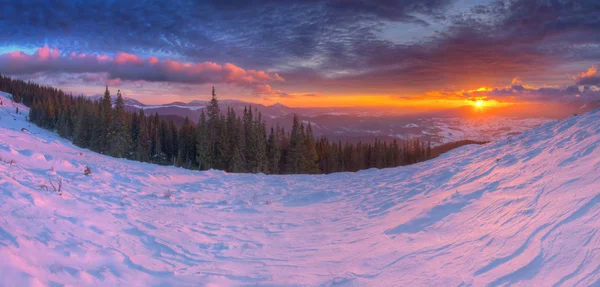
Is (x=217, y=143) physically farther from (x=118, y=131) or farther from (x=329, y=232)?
(x=329, y=232)

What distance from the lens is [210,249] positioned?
675 centimetres

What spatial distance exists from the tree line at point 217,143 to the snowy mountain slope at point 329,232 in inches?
1283

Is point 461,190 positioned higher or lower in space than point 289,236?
higher

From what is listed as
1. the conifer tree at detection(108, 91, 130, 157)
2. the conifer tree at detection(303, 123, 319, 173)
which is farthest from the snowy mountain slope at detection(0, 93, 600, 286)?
the conifer tree at detection(108, 91, 130, 157)

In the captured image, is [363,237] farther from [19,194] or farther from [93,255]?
[19,194]

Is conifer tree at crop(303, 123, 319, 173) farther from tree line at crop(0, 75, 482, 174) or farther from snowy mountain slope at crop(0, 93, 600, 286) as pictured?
snowy mountain slope at crop(0, 93, 600, 286)

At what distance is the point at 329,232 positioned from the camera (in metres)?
8.02

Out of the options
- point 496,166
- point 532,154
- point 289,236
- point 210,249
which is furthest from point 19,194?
point 532,154

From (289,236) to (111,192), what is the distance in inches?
252

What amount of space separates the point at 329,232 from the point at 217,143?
135ft

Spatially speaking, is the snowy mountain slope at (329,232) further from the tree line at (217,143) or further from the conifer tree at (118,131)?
the conifer tree at (118,131)

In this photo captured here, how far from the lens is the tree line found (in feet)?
148

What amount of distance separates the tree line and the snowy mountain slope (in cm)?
3260

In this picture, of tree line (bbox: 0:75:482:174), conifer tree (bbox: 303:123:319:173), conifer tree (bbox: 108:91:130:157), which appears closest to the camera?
tree line (bbox: 0:75:482:174)
